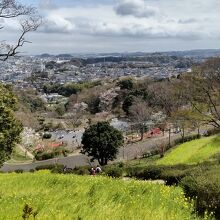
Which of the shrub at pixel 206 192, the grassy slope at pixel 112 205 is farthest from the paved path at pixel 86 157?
the shrub at pixel 206 192

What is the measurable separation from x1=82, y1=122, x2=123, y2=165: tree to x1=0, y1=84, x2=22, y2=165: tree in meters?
13.8

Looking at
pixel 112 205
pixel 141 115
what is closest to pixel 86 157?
pixel 141 115

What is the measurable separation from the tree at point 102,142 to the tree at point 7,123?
1377 centimetres

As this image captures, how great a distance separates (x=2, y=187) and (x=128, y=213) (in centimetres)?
960

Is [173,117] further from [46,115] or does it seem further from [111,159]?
[46,115]

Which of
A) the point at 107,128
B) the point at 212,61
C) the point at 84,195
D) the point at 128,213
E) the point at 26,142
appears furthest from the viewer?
the point at 26,142

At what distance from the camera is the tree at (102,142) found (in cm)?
4097

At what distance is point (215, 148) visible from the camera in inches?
1248

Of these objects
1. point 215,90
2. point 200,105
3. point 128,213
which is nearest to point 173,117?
point 200,105

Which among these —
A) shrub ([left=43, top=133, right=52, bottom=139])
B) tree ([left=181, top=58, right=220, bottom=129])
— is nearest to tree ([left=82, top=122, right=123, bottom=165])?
tree ([left=181, top=58, right=220, bottom=129])

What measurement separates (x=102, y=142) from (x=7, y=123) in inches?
737

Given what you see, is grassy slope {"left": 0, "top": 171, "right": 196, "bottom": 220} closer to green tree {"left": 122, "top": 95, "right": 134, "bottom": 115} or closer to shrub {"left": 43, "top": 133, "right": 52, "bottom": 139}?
shrub {"left": 43, "top": 133, "right": 52, "bottom": 139}

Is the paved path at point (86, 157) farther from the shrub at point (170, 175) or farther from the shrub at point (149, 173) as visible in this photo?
the shrub at point (170, 175)

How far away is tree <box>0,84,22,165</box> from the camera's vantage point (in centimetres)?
2127
